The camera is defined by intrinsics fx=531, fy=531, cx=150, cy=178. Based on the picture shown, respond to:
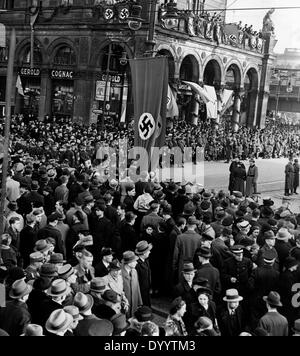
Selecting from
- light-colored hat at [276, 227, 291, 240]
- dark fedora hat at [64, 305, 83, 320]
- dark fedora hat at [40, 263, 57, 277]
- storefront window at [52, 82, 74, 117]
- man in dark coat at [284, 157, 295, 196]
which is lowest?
man in dark coat at [284, 157, 295, 196]

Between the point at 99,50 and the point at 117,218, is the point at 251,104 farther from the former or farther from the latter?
the point at 117,218

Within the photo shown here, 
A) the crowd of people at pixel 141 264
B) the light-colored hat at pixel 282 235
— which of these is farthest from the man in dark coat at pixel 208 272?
the light-colored hat at pixel 282 235

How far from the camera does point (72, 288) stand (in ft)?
20.2

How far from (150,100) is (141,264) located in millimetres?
3279

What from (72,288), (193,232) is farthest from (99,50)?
(72,288)

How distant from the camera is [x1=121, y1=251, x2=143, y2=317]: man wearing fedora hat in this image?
22.4 feet

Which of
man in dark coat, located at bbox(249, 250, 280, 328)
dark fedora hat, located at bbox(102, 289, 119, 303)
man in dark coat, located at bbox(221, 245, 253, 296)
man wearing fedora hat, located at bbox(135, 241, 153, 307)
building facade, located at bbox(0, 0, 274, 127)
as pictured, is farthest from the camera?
building facade, located at bbox(0, 0, 274, 127)

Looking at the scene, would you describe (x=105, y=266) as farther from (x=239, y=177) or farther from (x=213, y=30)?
(x=213, y=30)

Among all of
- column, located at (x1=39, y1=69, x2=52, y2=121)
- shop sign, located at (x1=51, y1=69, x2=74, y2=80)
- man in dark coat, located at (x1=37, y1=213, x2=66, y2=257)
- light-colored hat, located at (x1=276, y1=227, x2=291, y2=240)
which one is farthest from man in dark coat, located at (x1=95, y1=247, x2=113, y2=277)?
column, located at (x1=39, y1=69, x2=52, y2=121)

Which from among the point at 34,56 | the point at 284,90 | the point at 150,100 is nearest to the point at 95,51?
the point at 34,56

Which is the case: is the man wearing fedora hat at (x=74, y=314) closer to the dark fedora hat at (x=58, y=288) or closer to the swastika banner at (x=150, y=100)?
the dark fedora hat at (x=58, y=288)

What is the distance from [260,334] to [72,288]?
89.9 inches

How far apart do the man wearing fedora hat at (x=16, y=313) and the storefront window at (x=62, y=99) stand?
27.0m

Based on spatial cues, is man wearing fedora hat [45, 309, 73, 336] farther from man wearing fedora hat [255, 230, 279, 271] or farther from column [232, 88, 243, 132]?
column [232, 88, 243, 132]
